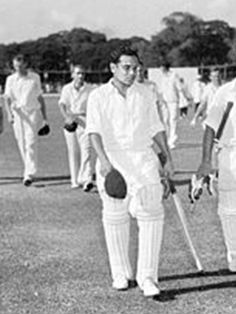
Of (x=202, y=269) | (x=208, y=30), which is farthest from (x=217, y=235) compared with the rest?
(x=208, y=30)

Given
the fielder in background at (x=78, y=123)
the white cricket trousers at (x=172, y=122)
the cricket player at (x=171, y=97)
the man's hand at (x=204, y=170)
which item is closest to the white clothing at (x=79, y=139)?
the fielder in background at (x=78, y=123)

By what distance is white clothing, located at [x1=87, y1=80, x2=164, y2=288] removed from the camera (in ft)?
20.0

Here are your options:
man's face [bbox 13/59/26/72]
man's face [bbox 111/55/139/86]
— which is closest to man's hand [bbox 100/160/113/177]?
man's face [bbox 111/55/139/86]

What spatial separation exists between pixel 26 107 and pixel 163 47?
113 meters

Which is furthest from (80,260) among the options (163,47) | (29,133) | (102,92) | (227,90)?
(163,47)

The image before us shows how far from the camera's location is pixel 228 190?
6.57m

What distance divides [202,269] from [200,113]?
32.3 ft

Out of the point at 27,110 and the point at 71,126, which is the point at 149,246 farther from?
the point at 27,110

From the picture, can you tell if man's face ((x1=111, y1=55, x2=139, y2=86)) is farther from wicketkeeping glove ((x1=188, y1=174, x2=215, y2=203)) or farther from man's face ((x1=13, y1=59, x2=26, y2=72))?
man's face ((x1=13, y1=59, x2=26, y2=72))

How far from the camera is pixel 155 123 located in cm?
632

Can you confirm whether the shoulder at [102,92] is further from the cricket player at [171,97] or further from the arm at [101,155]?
the cricket player at [171,97]

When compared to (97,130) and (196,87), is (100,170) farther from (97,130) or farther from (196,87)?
(196,87)

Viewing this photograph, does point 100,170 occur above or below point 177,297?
above

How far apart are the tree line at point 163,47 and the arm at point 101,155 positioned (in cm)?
10584
